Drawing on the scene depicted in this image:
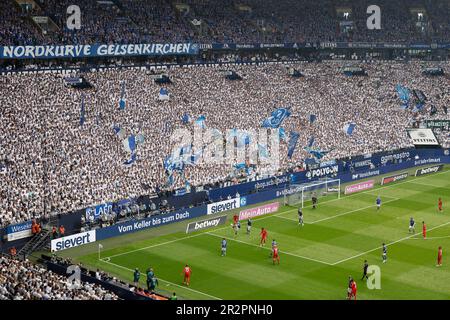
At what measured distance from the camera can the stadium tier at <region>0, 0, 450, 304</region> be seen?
119 ft

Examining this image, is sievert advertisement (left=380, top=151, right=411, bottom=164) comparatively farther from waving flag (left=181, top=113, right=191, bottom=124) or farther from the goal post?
waving flag (left=181, top=113, right=191, bottom=124)

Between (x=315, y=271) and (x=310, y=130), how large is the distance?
33186mm

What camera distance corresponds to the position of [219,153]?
188 ft

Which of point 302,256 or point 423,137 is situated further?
point 423,137

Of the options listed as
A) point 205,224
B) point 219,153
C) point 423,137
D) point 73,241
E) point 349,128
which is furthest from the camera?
point 423,137

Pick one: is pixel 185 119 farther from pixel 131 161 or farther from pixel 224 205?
pixel 224 205

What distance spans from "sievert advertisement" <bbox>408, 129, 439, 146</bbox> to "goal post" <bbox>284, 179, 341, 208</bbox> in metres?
21.2

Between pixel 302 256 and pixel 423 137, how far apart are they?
39.7m

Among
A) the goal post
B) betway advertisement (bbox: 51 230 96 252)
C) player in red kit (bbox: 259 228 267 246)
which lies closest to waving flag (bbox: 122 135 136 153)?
betway advertisement (bbox: 51 230 96 252)

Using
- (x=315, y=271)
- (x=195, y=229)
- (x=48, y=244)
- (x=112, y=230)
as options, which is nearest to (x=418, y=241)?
(x=315, y=271)

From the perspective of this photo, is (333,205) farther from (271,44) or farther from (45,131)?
(271,44)

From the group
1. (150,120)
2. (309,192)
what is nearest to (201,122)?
(150,120)

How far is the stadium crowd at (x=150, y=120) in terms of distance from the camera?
46.0 meters

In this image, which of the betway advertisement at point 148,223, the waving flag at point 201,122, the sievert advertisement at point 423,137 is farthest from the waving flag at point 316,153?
the betway advertisement at point 148,223
